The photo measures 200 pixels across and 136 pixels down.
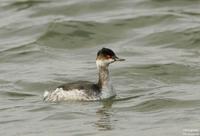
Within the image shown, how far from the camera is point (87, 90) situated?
49.0 feet

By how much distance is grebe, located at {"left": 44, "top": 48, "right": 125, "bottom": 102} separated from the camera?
14.9 metres

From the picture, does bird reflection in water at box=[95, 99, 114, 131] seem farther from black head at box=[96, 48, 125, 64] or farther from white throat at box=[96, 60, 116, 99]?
black head at box=[96, 48, 125, 64]

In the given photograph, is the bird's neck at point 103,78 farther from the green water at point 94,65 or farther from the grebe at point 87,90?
the green water at point 94,65

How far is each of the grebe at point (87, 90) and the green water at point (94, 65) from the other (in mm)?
146

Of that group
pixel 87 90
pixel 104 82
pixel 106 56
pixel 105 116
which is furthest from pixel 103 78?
pixel 105 116

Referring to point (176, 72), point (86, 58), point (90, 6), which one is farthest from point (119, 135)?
point (90, 6)

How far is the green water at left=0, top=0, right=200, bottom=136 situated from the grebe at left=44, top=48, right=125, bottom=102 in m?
0.15

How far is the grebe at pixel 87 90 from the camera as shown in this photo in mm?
14867

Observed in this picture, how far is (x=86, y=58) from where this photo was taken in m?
18.6

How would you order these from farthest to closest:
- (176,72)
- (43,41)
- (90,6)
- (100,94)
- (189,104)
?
(90,6) < (43,41) < (176,72) < (100,94) < (189,104)

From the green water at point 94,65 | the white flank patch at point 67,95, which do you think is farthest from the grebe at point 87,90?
the green water at point 94,65

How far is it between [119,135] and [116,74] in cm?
530

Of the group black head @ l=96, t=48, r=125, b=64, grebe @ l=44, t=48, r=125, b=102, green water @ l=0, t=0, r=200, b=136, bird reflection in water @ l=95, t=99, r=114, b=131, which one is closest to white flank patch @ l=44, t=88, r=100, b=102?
grebe @ l=44, t=48, r=125, b=102

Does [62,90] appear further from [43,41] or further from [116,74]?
[43,41]
